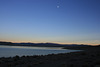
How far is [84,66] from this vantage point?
10.1 meters

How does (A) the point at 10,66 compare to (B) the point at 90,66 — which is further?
(A) the point at 10,66

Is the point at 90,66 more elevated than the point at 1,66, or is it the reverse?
the point at 90,66

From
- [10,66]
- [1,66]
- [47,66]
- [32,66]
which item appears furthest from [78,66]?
[1,66]

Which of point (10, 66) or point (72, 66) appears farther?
point (10, 66)

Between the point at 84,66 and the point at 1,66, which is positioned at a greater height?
the point at 84,66

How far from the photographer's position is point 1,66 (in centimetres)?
1373

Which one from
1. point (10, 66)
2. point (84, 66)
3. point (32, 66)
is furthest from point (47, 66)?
point (10, 66)

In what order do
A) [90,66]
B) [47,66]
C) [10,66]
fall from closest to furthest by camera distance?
1. [90,66]
2. [47,66]
3. [10,66]

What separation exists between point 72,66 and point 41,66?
3250mm

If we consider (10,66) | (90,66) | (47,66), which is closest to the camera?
(90,66)

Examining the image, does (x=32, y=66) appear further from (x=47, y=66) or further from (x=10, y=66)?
(x=10, y=66)

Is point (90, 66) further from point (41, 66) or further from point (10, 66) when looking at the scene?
point (10, 66)

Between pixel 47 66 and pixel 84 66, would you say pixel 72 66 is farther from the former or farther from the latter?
pixel 47 66

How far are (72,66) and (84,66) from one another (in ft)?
3.26
